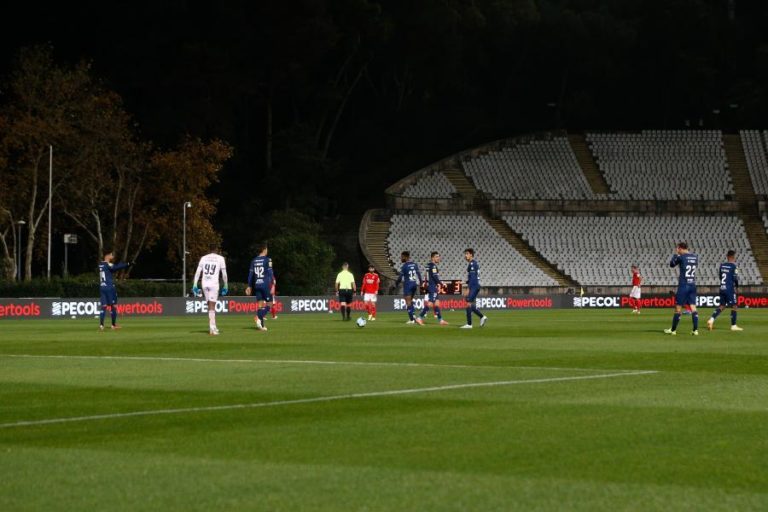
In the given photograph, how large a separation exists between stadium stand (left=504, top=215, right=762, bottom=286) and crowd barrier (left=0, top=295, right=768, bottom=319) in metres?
6.27

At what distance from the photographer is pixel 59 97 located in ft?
234

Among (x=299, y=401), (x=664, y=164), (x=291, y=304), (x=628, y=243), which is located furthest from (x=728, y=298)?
(x=664, y=164)

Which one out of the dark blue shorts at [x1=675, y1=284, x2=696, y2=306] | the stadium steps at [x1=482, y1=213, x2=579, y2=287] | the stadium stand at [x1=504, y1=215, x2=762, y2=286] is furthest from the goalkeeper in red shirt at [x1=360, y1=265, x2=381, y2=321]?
the stadium stand at [x1=504, y1=215, x2=762, y2=286]

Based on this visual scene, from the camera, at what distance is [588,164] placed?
90812mm

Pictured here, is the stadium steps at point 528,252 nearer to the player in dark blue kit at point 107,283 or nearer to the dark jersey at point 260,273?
the dark jersey at point 260,273

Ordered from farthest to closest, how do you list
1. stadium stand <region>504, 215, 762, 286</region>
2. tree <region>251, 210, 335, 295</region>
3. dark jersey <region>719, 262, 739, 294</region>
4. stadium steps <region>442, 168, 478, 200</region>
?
stadium steps <region>442, 168, 478, 200</region>
stadium stand <region>504, 215, 762, 286</region>
tree <region>251, 210, 335, 295</region>
dark jersey <region>719, 262, 739, 294</region>

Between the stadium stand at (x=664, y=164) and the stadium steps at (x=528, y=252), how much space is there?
8.23 meters

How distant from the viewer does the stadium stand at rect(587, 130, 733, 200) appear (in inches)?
3445

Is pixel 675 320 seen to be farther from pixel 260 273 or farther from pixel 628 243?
pixel 628 243

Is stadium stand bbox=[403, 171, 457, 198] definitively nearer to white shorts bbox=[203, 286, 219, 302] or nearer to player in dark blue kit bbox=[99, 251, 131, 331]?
player in dark blue kit bbox=[99, 251, 131, 331]

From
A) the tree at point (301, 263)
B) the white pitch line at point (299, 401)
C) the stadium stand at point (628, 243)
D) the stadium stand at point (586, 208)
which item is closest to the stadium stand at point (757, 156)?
the stadium stand at point (586, 208)

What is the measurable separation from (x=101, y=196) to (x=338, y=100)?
958 inches

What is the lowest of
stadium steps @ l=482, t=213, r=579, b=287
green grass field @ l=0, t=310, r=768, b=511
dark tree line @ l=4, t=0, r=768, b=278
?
green grass field @ l=0, t=310, r=768, b=511

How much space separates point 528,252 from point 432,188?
9046 mm
